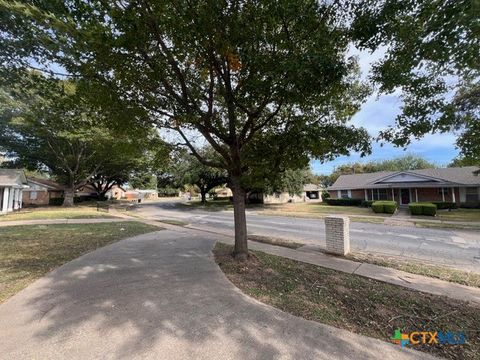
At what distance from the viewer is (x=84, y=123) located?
6.90m

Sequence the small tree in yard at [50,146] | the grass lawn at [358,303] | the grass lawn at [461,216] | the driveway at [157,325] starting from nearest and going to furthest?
the driveway at [157,325], the grass lawn at [358,303], the grass lawn at [461,216], the small tree in yard at [50,146]

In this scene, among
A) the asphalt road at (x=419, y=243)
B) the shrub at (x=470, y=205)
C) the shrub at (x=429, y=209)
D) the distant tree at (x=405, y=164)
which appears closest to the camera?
the asphalt road at (x=419, y=243)

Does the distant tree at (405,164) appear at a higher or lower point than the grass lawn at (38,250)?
higher

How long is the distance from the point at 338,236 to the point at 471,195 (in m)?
26.1

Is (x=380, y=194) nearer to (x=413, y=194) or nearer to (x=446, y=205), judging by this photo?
(x=413, y=194)

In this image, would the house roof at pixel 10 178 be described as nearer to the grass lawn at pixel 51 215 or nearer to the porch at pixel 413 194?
the grass lawn at pixel 51 215

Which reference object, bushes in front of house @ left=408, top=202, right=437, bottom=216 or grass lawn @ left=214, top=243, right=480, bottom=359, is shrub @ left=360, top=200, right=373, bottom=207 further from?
grass lawn @ left=214, top=243, right=480, bottom=359

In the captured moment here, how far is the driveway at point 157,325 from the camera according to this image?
A: 2.89 metres

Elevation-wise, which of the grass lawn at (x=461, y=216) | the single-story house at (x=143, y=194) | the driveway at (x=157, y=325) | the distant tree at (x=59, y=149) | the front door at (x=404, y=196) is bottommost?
the driveway at (x=157, y=325)

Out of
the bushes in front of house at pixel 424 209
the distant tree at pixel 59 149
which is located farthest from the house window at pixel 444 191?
the distant tree at pixel 59 149

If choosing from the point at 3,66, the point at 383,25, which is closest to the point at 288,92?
the point at 383,25

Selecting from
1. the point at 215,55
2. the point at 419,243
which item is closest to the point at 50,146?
the point at 215,55

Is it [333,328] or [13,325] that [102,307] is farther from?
[333,328]

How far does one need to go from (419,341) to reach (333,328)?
108 centimetres
